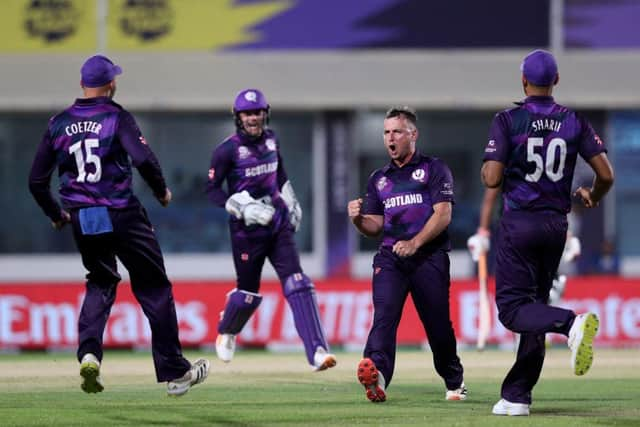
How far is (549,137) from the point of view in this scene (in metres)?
9.72

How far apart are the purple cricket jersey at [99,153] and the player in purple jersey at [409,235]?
64.4 inches

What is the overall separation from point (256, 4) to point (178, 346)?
15.6 m

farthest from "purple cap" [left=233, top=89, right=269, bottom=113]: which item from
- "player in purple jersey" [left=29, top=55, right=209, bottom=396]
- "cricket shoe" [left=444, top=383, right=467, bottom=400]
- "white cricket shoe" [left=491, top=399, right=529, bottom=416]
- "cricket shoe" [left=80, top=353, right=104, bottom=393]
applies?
"white cricket shoe" [left=491, top=399, right=529, bottom=416]

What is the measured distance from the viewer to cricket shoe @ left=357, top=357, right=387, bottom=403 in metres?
10.3

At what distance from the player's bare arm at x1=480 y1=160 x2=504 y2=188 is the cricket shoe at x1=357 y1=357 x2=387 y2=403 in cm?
155

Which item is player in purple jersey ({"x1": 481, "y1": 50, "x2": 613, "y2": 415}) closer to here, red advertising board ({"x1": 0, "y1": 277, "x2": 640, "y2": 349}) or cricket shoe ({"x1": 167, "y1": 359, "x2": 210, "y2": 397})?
cricket shoe ({"x1": 167, "y1": 359, "x2": 210, "y2": 397})

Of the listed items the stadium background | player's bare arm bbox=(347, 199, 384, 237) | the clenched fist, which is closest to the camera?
the clenched fist

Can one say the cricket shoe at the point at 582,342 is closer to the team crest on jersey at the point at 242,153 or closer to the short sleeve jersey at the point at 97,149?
the short sleeve jersey at the point at 97,149

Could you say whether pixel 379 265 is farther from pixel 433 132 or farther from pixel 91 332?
pixel 433 132

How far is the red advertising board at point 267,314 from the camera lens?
18938mm

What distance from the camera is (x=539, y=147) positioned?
31.9 ft

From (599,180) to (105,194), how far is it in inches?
130

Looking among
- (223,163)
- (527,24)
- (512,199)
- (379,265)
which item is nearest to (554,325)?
(512,199)

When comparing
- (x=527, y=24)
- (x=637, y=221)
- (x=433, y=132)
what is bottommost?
(x=637, y=221)
